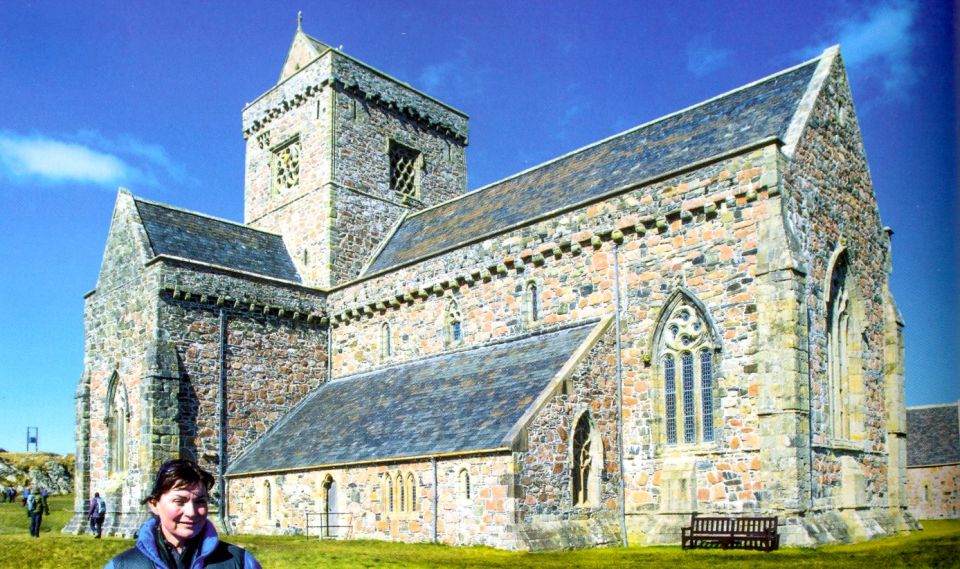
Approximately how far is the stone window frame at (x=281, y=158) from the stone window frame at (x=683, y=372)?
784 inches

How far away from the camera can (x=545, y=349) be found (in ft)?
77.9

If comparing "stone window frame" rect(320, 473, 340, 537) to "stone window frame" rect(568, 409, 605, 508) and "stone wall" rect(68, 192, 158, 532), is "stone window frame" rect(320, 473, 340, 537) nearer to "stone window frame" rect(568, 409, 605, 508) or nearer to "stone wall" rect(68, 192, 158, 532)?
"stone wall" rect(68, 192, 158, 532)

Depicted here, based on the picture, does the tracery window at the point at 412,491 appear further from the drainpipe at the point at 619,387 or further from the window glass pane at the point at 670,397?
the window glass pane at the point at 670,397

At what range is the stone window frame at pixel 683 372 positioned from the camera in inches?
822

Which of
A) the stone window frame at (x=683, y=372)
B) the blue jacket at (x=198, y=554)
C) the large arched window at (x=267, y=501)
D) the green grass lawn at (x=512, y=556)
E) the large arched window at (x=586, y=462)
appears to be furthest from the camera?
the large arched window at (x=267, y=501)

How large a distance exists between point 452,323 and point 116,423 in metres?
12.3

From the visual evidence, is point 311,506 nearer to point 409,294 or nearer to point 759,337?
point 409,294

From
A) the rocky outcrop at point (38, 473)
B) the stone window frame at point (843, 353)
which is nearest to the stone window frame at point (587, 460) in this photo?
the stone window frame at point (843, 353)

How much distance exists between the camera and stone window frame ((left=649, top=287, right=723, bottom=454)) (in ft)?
68.5

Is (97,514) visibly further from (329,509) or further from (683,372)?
(683,372)

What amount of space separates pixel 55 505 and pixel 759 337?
37.0 meters

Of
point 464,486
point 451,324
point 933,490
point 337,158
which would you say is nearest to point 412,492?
point 464,486

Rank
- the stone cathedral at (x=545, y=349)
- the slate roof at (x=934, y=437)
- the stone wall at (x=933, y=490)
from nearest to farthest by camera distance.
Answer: the stone cathedral at (x=545, y=349) → the stone wall at (x=933, y=490) → the slate roof at (x=934, y=437)

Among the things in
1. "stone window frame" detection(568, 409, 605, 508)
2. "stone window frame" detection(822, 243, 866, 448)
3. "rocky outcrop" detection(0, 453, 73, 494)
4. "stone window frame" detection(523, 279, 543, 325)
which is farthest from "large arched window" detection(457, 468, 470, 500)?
"rocky outcrop" detection(0, 453, 73, 494)
